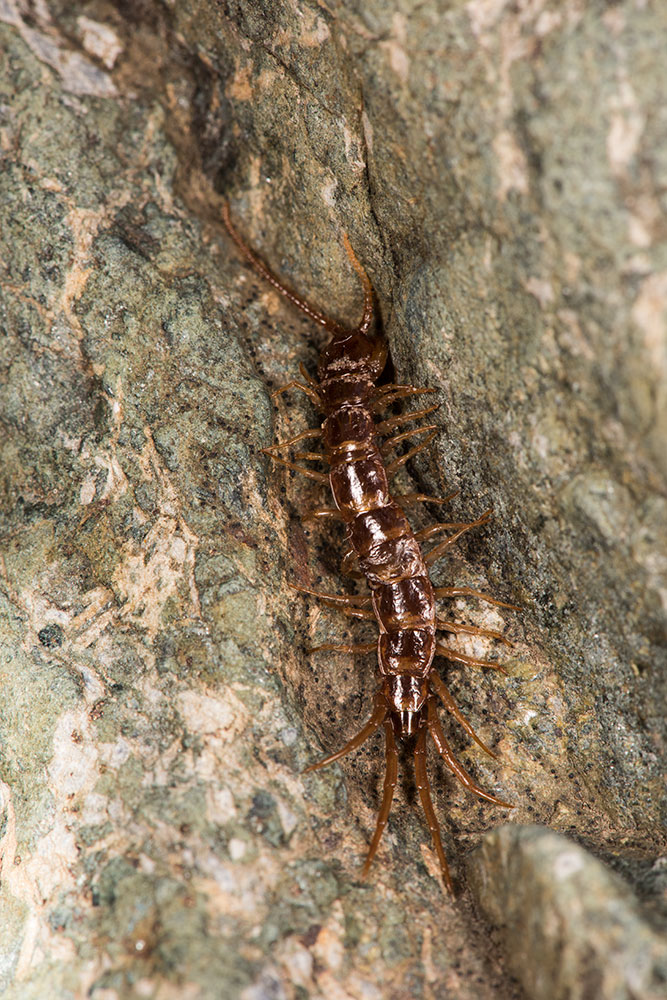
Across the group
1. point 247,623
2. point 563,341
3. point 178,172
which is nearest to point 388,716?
point 247,623

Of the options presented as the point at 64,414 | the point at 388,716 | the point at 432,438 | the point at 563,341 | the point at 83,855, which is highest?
the point at 64,414

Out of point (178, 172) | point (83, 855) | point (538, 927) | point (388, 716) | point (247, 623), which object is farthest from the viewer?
point (178, 172)

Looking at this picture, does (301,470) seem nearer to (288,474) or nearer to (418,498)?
(288,474)

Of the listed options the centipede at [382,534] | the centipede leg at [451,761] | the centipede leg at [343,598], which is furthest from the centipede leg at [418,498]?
the centipede leg at [451,761]

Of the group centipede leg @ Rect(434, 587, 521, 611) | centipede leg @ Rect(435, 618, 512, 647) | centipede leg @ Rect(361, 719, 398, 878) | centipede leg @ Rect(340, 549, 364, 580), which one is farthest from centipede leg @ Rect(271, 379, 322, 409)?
centipede leg @ Rect(361, 719, 398, 878)

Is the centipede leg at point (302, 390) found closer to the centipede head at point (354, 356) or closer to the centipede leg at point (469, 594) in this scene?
the centipede head at point (354, 356)

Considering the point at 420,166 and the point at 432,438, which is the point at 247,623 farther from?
the point at 420,166
